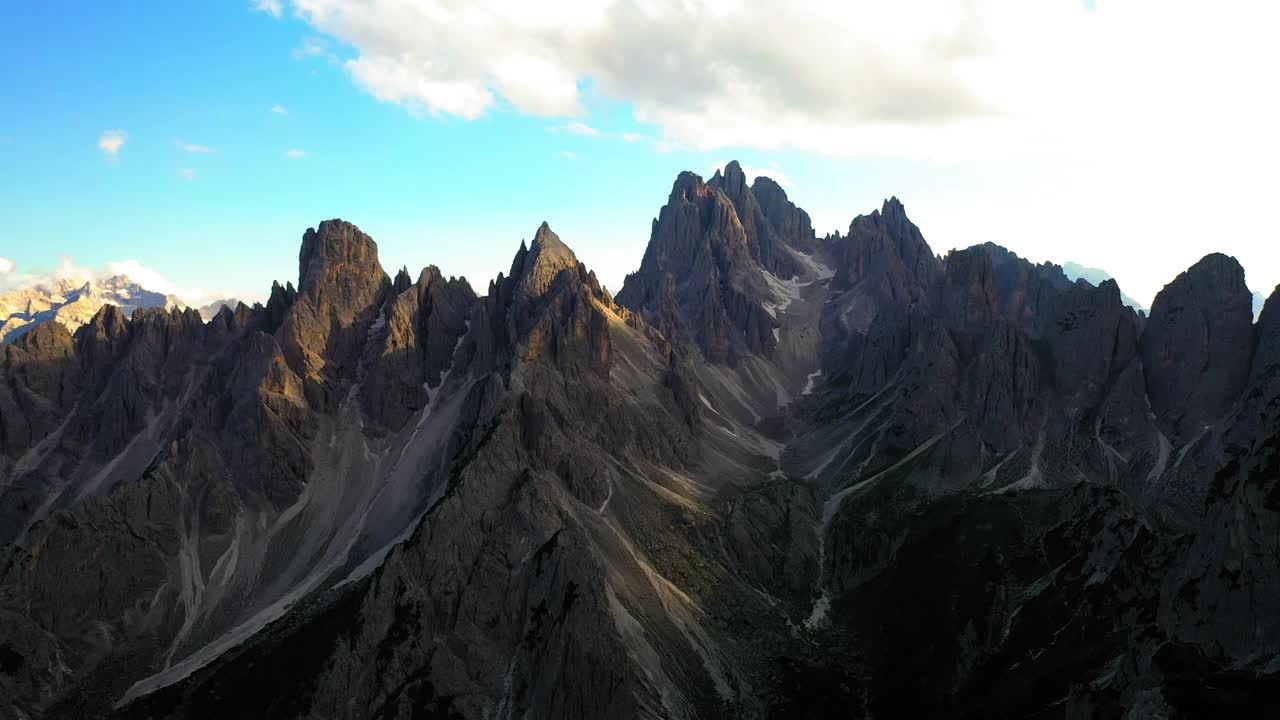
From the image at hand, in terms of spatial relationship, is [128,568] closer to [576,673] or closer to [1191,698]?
[576,673]

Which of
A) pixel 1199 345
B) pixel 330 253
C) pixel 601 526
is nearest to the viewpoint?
pixel 601 526

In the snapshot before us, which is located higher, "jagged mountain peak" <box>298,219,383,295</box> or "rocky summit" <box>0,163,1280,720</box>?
"jagged mountain peak" <box>298,219,383,295</box>

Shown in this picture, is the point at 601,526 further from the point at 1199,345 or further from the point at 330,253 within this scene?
the point at 1199,345

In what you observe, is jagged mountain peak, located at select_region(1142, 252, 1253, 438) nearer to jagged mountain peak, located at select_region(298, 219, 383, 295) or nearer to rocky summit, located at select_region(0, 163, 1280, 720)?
rocky summit, located at select_region(0, 163, 1280, 720)

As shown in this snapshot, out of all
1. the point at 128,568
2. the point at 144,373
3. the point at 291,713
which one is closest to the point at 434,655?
the point at 291,713

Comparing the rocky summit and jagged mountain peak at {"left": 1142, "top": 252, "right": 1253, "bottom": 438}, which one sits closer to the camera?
the rocky summit

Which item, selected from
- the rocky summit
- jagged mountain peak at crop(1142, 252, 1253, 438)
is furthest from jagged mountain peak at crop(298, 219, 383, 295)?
jagged mountain peak at crop(1142, 252, 1253, 438)

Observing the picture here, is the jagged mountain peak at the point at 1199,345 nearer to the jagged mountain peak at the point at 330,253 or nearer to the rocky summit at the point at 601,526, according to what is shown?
the rocky summit at the point at 601,526

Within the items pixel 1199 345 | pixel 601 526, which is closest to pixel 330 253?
Result: pixel 601 526
